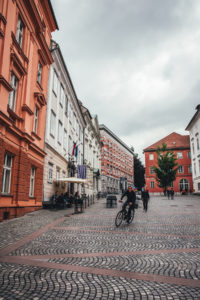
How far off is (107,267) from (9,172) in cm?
934

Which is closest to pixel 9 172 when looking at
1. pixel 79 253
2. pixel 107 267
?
pixel 79 253

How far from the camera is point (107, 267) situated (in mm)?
4699

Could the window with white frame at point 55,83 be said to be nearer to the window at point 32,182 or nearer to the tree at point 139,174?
the window at point 32,182

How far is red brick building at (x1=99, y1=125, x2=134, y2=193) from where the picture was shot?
66.6 meters

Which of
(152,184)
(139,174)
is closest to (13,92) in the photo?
(152,184)

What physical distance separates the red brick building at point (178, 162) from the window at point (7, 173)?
52325 mm

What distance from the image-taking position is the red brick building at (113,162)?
6660cm

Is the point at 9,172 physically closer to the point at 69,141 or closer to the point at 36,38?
the point at 36,38

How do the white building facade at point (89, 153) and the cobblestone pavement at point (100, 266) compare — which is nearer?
the cobblestone pavement at point (100, 266)

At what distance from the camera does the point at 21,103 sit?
45.8 ft

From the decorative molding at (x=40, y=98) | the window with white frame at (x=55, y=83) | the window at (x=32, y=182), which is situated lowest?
the window at (x=32, y=182)

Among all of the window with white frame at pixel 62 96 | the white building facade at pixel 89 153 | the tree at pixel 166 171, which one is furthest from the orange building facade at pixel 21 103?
the tree at pixel 166 171

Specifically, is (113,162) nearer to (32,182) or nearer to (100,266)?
(32,182)

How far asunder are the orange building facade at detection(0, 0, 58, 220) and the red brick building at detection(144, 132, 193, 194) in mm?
48818
